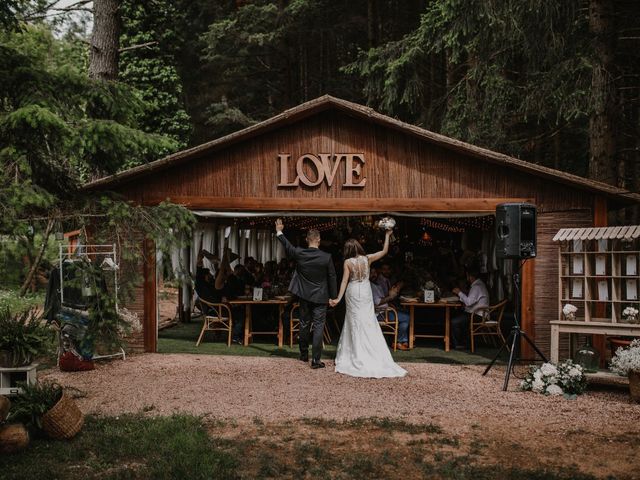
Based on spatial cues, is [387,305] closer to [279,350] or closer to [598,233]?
[279,350]

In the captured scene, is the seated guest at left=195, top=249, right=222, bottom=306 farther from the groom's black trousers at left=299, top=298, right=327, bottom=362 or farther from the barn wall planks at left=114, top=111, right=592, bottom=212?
the groom's black trousers at left=299, top=298, right=327, bottom=362

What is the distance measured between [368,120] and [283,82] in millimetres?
17603

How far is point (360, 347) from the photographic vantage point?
29.9 ft

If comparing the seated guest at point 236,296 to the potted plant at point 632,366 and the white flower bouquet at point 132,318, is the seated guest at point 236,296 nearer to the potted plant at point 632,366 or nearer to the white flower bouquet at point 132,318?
the white flower bouquet at point 132,318

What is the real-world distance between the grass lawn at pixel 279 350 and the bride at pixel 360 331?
120 centimetres

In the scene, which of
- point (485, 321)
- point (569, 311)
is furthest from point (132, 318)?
point (569, 311)

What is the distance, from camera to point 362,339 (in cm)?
913

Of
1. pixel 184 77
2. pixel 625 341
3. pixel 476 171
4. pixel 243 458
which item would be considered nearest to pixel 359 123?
pixel 476 171

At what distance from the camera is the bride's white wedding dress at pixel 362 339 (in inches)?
353

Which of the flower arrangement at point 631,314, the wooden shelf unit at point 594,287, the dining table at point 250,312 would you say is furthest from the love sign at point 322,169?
the flower arrangement at point 631,314

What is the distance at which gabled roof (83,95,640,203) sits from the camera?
9.56 meters

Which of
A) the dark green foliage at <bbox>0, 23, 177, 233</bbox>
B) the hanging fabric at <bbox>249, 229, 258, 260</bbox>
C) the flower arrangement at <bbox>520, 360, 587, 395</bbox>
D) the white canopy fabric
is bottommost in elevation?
the flower arrangement at <bbox>520, 360, 587, 395</bbox>

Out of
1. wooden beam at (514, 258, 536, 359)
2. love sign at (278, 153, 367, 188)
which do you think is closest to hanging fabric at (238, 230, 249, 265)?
love sign at (278, 153, 367, 188)

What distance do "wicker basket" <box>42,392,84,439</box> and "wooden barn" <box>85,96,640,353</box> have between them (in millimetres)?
4613
